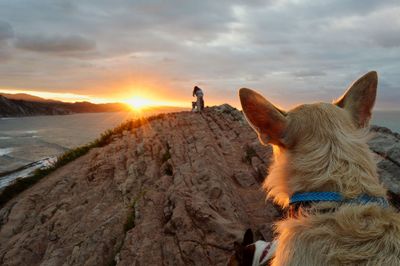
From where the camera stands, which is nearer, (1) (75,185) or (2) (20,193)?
(1) (75,185)

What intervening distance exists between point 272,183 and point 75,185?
12.4 metres

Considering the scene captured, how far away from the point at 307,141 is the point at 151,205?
6572mm

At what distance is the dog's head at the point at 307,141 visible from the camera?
10.4ft

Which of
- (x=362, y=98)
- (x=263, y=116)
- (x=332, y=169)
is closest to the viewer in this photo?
(x=332, y=169)

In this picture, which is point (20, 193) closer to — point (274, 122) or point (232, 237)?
point (232, 237)

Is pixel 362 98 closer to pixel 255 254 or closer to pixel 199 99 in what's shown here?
pixel 255 254

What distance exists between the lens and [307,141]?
3.43 meters

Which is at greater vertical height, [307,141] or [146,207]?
[307,141]

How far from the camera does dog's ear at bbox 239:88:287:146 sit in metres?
3.35

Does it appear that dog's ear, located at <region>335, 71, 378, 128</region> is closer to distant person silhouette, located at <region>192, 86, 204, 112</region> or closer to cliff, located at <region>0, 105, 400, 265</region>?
cliff, located at <region>0, 105, 400, 265</region>

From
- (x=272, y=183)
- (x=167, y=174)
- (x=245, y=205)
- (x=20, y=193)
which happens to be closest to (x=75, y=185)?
(x=20, y=193)

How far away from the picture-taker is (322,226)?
9.77 feet

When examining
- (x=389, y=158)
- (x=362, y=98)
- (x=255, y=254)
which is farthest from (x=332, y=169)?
(x=389, y=158)

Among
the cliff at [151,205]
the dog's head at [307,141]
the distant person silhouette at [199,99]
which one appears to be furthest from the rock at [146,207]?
the distant person silhouette at [199,99]
